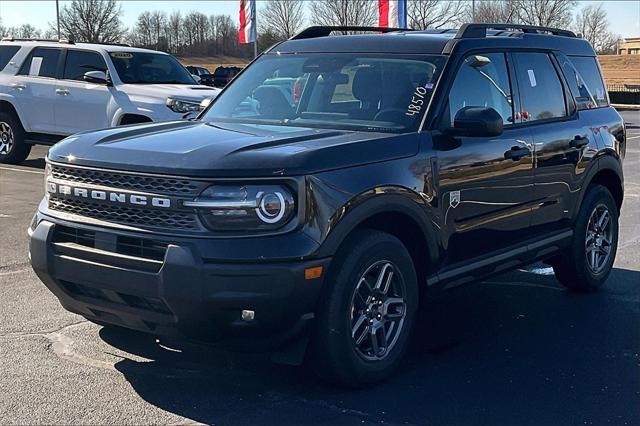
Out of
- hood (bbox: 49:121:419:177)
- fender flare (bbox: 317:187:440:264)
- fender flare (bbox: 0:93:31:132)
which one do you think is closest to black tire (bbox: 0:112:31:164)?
fender flare (bbox: 0:93:31:132)

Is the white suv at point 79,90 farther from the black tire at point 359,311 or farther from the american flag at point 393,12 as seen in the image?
the american flag at point 393,12

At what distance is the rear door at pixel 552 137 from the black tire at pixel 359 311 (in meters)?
1.56

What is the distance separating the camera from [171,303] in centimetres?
411

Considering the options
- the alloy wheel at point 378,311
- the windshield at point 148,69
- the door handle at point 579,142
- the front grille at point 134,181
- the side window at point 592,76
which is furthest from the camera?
the windshield at point 148,69

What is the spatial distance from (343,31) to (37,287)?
10.5 ft

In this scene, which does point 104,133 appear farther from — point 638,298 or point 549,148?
point 638,298

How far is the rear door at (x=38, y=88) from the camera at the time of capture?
13.7m

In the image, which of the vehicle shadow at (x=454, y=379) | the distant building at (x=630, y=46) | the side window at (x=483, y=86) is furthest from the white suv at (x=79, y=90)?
the distant building at (x=630, y=46)

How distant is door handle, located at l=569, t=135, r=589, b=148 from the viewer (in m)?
6.36

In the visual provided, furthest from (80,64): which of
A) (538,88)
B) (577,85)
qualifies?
(538,88)

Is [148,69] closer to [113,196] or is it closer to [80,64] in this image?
[80,64]

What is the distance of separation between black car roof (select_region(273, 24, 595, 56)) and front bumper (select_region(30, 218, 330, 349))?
6.45ft

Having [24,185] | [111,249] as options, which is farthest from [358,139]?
[24,185]

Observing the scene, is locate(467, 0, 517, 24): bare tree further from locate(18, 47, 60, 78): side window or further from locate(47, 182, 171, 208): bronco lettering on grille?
locate(47, 182, 171, 208): bronco lettering on grille
